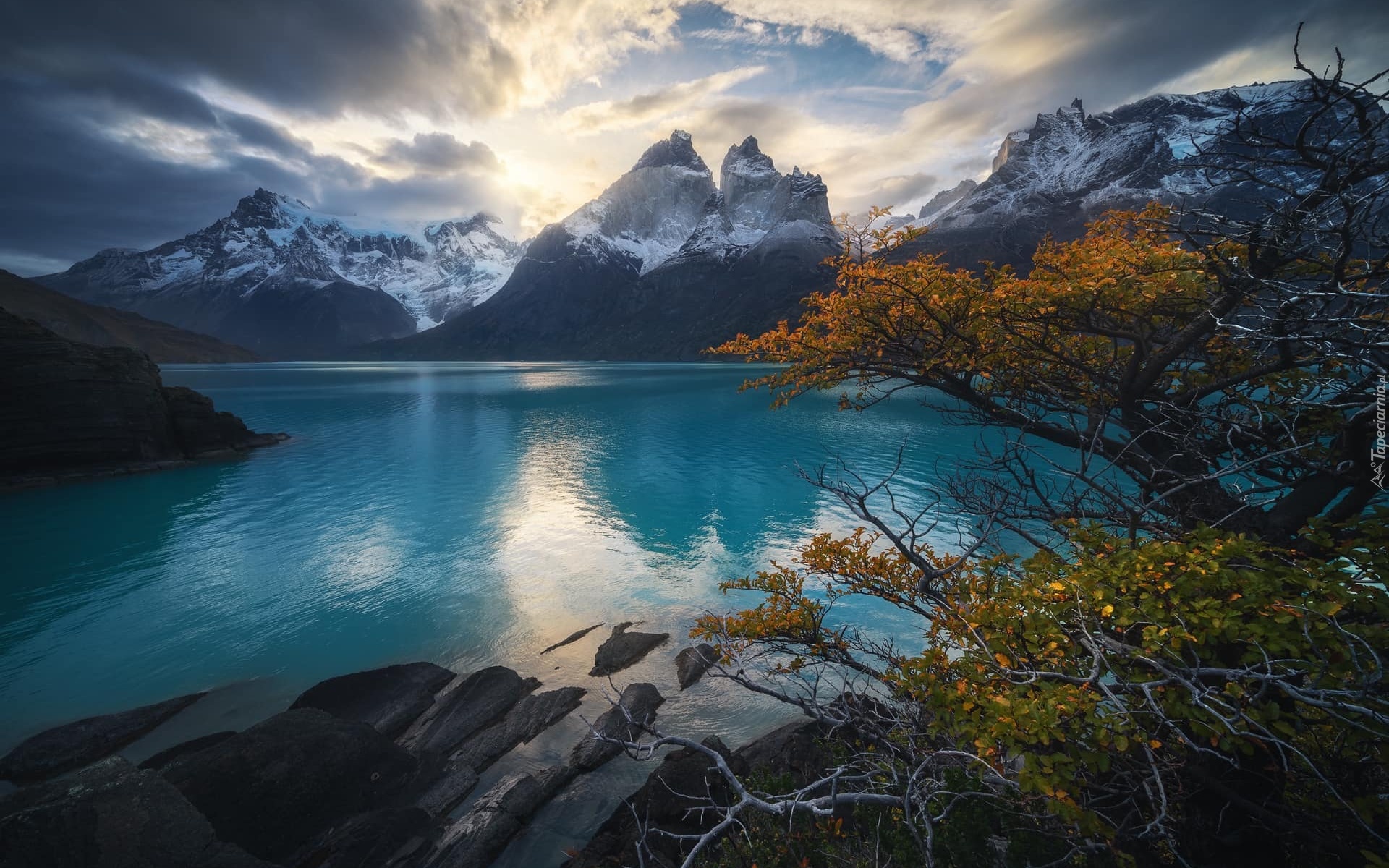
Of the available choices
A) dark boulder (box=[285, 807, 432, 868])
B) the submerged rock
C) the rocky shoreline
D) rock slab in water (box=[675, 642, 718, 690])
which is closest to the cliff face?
the rocky shoreline

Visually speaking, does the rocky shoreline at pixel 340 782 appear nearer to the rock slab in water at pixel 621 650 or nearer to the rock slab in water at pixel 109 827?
the rock slab in water at pixel 109 827

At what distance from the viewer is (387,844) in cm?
763

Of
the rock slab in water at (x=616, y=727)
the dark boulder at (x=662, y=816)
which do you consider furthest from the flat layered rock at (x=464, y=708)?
the dark boulder at (x=662, y=816)

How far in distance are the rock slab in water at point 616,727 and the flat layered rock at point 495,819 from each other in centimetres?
38

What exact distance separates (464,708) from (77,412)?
43839mm

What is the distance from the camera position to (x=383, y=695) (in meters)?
11.3

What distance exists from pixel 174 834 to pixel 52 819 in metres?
1.22

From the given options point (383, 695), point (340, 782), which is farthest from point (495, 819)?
point (383, 695)

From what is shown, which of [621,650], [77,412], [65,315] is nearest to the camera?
[621,650]

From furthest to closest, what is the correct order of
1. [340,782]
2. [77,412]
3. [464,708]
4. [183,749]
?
[77,412] → [464,708] → [183,749] → [340,782]

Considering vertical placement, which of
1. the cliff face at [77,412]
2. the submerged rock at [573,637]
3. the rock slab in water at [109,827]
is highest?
the cliff face at [77,412]

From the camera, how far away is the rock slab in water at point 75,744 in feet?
31.3

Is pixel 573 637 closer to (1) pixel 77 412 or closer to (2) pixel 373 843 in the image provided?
(2) pixel 373 843

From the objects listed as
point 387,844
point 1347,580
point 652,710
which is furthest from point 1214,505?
point 387,844
